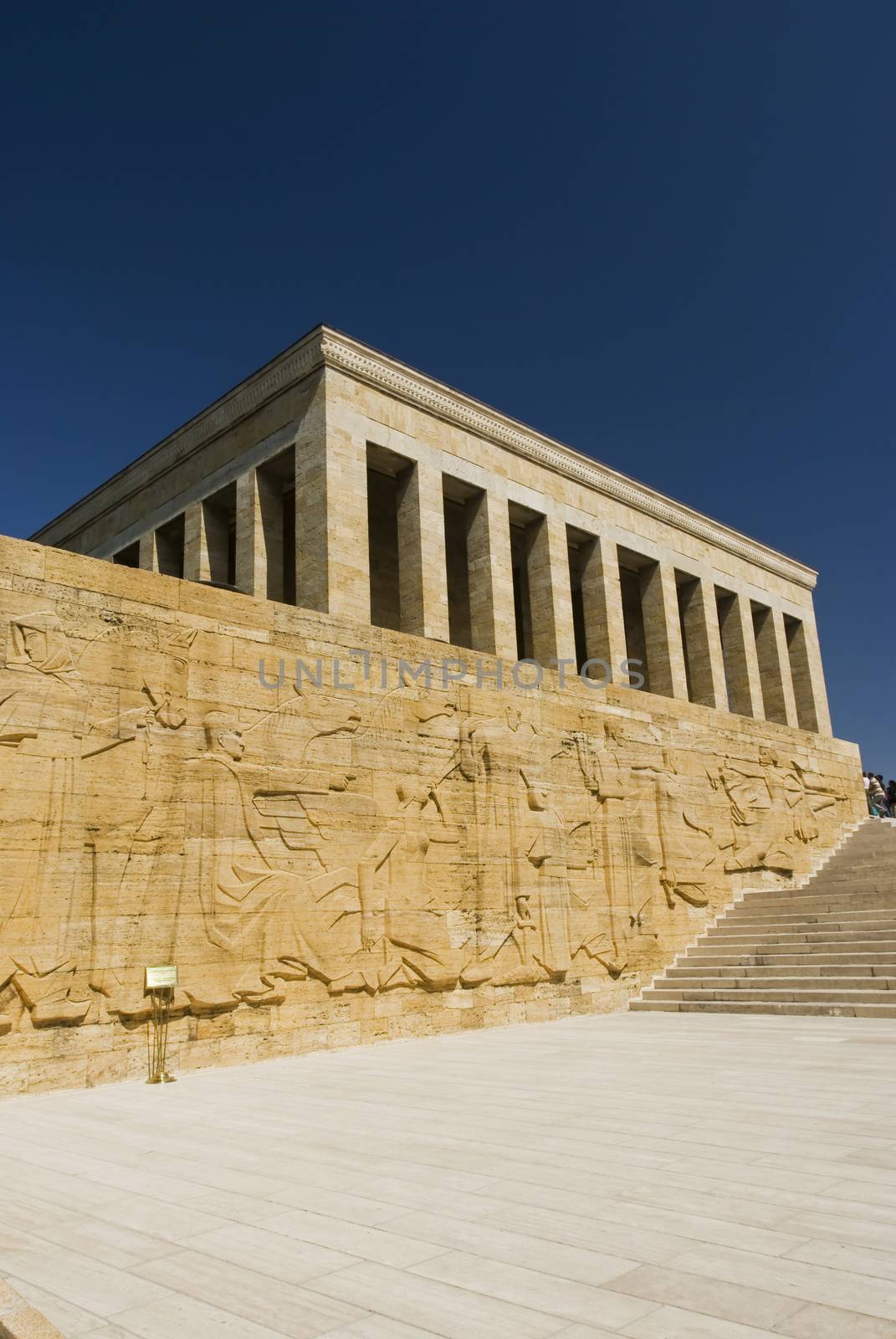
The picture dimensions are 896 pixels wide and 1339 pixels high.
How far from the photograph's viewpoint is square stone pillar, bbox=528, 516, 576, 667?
19.1 m

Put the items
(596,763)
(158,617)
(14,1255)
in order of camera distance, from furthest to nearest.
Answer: (596,763) → (158,617) → (14,1255)

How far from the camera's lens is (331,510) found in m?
15.8

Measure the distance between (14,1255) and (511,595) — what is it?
15327 mm

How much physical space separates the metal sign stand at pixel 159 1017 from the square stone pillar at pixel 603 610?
42.4ft

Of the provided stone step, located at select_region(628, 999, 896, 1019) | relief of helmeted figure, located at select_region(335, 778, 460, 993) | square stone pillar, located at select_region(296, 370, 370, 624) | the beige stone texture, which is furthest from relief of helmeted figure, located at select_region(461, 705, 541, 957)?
the beige stone texture

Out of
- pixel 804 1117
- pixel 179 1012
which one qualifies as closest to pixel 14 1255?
pixel 804 1117

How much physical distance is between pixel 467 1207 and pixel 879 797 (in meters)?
22.6

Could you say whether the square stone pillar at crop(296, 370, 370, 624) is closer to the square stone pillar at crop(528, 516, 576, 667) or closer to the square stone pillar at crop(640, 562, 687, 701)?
the square stone pillar at crop(528, 516, 576, 667)

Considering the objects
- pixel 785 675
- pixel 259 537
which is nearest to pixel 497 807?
pixel 259 537

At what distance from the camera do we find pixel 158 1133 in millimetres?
5805

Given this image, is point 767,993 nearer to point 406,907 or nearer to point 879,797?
point 406,907

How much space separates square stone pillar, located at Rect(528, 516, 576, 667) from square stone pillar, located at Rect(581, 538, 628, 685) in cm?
94

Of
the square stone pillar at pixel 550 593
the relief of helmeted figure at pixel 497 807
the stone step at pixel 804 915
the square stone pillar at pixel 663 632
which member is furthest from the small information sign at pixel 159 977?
the square stone pillar at pixel 663 632

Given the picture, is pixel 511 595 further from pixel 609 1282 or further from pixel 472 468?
pixel 609 1282
